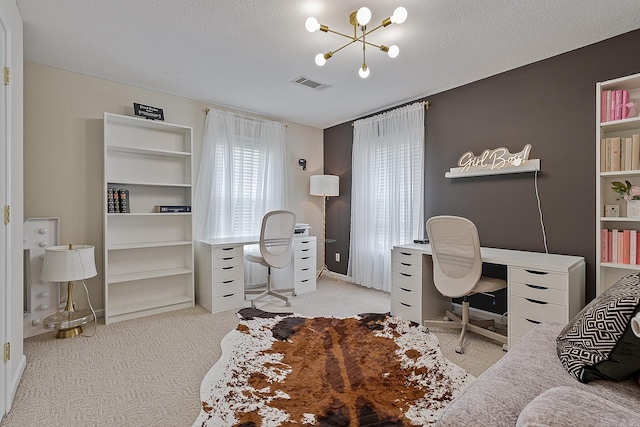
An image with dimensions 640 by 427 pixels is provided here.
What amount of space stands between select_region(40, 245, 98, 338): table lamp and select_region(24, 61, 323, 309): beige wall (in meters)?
0.43

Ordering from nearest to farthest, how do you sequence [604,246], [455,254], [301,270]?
[604,246]
[455,254]
[301,270]

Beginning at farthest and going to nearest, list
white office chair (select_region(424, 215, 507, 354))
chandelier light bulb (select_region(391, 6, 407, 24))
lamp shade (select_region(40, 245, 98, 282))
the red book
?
lamp shade (select_region(40, 245, 98, 282)) < white office chair (select_region(424, 215, 507, 354)) < the red book < chandelier light bulb (select_region(391, 6, 407, 24))

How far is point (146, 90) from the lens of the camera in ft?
12.1

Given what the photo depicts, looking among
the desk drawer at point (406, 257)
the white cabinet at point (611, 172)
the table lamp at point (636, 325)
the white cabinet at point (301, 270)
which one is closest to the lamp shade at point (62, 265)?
the white cabinet at point (301, 270)

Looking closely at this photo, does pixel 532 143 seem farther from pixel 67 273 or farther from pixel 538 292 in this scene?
pixel 67 273

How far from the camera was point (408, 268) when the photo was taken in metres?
3.23

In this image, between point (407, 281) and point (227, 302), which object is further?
point (227, 302)

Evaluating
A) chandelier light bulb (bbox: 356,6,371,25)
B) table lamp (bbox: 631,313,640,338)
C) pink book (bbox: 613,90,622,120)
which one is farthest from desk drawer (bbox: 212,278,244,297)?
pink book (bbox: 613,90,622,120)

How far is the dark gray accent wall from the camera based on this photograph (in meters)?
2.68

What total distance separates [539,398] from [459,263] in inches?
76.3

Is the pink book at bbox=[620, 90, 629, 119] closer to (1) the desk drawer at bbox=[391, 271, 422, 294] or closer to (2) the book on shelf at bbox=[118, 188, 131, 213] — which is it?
(1) the desk drawer at bbox=[391, 271, 422, 294]

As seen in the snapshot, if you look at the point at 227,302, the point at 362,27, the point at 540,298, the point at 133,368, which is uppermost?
the point at 362,27

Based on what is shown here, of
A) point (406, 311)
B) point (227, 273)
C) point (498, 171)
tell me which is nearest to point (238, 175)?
point (227, 273)

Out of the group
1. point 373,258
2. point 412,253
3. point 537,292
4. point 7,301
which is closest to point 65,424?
point 7,301
